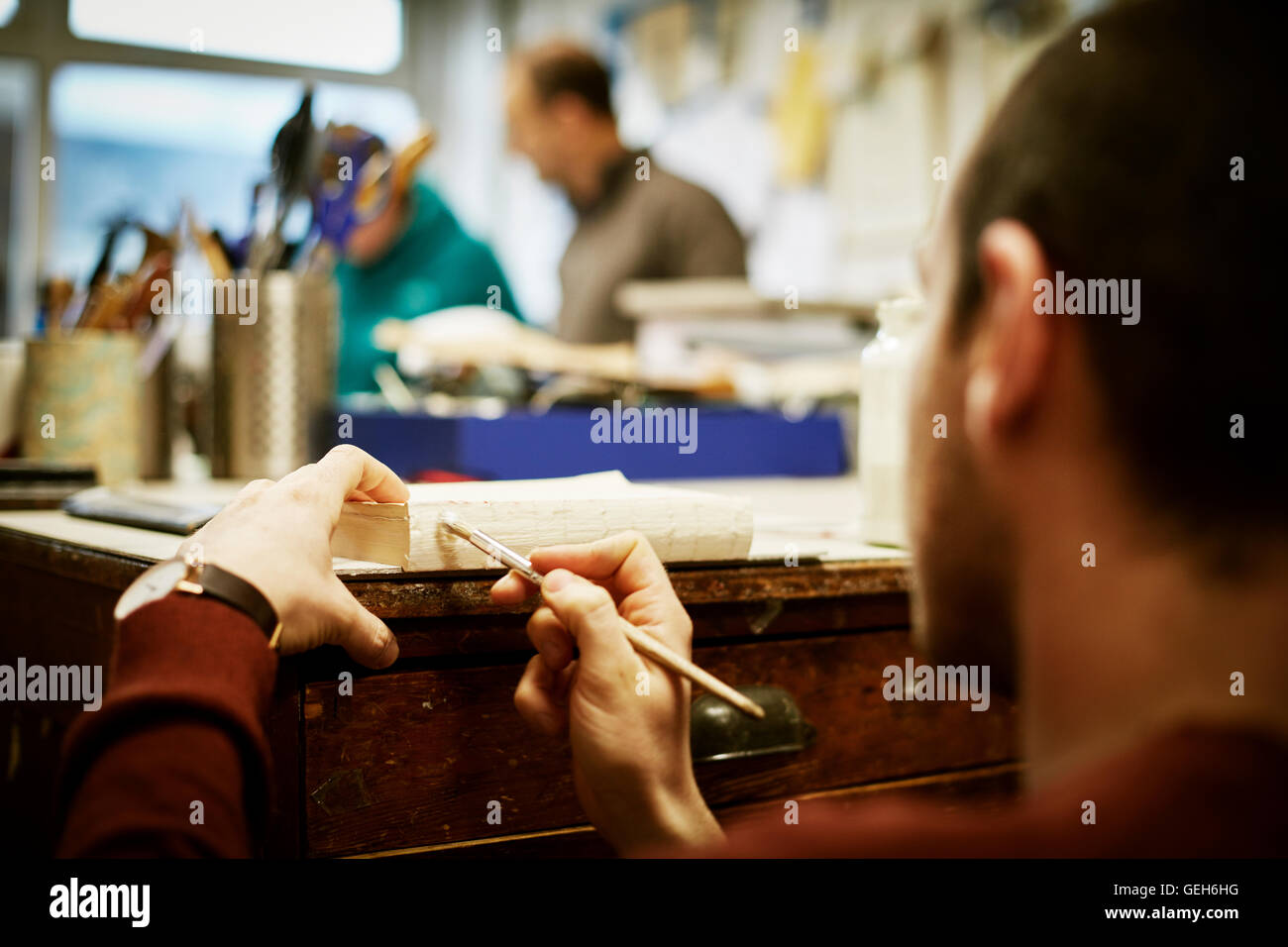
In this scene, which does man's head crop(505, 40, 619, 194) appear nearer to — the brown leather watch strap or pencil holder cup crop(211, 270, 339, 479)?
pencil holder cup crop(211, 270, 339, 479)

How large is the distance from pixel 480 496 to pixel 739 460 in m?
0.87

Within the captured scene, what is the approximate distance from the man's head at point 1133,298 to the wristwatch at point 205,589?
0.34m

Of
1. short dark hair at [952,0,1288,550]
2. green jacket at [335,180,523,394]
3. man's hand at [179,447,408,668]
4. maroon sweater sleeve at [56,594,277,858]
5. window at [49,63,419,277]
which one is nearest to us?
short dark hair at [952,0,1288,550]

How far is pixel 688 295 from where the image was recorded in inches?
68.1

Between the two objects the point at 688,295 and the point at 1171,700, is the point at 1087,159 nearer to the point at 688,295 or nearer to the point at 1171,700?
the point at 1171,700

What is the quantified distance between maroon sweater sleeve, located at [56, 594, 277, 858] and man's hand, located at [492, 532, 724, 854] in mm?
161

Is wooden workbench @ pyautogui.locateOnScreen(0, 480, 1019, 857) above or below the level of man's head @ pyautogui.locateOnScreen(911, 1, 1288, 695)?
below

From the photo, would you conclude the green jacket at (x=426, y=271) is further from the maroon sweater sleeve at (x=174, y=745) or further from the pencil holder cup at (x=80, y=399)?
the maroon sweater sleeve at (x=174, y=745)

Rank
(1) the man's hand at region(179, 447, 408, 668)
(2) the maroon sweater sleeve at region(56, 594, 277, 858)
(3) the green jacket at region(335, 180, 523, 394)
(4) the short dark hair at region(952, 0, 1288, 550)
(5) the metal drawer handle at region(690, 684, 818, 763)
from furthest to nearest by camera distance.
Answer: (3) the green jacket at region(335, 180, 523, 394), (5) the metal drawer handle at region(690, 684, 818, 763), (1) the man's hand at region(179, 447, 408, 668), (2) the maroon sweater sleeve at region(56, 594, 277, 858), (4) the short dark hair at region(952, 0, 1288, 550)

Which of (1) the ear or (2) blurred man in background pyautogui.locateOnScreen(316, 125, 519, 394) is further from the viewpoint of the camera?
(2) blurred man in background pyautogui.locateOnScreen(316, 125, 519, 394)

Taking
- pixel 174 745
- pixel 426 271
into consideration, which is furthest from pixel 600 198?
pixel 174 745

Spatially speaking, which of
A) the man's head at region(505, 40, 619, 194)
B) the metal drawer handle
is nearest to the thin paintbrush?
the metal drawer handle

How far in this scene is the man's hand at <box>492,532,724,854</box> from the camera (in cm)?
60

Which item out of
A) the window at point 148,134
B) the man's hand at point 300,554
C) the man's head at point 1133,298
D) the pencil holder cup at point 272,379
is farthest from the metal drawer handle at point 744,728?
the window at point 148,134
